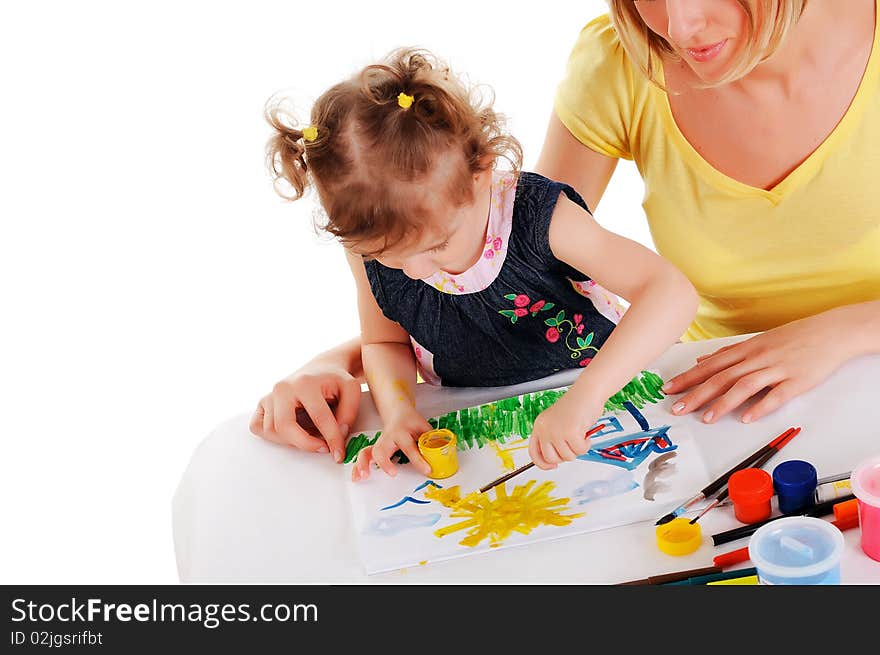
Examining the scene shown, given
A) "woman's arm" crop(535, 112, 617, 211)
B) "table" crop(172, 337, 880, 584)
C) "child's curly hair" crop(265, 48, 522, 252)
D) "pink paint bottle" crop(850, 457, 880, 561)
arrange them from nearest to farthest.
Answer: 1. "pink paint bottle" crop(850, 457, 880, 561)
2. "table" crop(172, 337, 880, 584)
3. "child's curly hair" crop(265, 48, 522, 252)
4. "woman's arm" crop(535, 112, 617, 211)

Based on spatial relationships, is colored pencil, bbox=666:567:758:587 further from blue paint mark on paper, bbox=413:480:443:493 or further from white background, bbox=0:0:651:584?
white background, bbox=0:0:651:584

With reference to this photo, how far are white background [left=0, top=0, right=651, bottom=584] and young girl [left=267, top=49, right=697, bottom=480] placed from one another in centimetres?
147

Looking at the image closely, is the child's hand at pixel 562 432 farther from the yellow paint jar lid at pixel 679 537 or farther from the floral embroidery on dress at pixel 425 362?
the floral embroidery on dress at pixel 425 362

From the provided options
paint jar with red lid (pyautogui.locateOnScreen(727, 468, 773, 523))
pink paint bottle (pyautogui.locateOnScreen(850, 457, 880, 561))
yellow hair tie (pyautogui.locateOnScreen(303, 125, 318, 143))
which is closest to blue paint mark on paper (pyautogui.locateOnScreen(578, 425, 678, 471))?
paint jar with red lid (pyautogui.locateOnScreen(727, 468, 773, 523))

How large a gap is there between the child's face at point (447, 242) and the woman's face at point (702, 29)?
0.25 metres

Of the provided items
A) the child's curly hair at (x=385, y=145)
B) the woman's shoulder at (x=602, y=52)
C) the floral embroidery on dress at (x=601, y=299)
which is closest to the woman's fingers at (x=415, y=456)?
the child's curly hair at (x=385, y=145)

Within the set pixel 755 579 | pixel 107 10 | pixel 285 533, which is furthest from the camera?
pixel 107 10

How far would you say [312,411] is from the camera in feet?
4.19

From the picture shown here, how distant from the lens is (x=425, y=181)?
116 centimetres

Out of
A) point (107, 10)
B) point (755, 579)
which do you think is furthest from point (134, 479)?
point (755, 579)

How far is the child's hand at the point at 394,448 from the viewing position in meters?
1.20

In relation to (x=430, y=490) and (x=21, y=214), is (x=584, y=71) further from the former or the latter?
(x=21, y=214)

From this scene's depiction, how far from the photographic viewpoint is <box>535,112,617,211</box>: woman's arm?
1.48 meters

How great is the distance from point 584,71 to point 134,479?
5.46 feet
